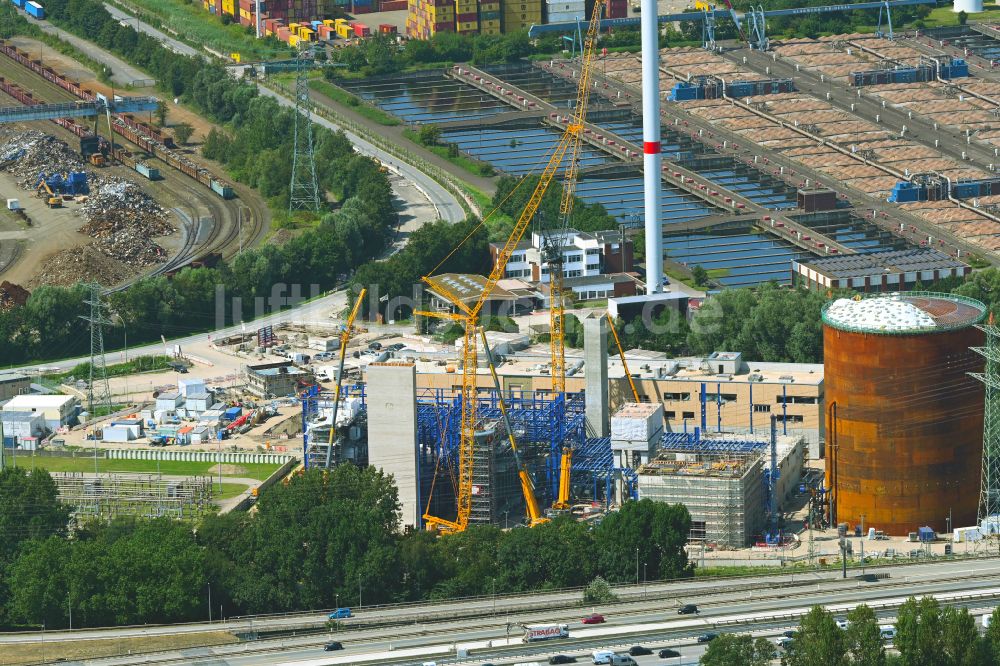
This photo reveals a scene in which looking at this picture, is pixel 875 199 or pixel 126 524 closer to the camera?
pixel 126 524

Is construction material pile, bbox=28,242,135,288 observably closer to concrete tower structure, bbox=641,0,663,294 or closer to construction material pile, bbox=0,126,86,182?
construction material pile, bbox=0,126,86,182

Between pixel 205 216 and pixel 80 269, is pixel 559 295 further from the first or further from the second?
pixel 205 216

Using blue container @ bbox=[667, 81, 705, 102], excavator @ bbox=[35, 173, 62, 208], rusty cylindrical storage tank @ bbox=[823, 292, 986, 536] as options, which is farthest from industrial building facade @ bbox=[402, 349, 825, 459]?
blue container @ bbox=[667, 81, 705, 102]

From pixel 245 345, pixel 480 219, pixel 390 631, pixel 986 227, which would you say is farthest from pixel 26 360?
pixel 986 227

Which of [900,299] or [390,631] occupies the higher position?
[900,299]

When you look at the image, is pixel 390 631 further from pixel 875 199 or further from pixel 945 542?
pixel 875 199

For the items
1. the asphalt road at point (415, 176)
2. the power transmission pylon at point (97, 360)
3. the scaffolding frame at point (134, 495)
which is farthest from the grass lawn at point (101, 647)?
the asphalt road at point (415, 176)
